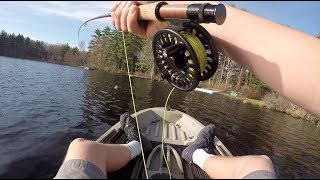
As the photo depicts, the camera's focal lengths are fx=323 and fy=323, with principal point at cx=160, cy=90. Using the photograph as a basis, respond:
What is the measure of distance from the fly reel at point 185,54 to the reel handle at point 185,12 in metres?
0.10

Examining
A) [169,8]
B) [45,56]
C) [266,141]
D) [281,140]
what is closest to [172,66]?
[169,8]

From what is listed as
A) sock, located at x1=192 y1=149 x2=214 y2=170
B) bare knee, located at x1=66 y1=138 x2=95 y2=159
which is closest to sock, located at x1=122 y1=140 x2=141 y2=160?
sock, located at x1=192 y1=149 x2=214 y2=170

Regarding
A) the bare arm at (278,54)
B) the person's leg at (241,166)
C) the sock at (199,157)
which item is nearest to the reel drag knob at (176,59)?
the bare arm at (278,54)

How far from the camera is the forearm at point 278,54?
172 cm

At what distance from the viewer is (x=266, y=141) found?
15.4 m

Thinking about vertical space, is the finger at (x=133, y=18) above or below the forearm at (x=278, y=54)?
above

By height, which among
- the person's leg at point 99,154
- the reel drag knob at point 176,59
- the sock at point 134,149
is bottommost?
the sock at point 134,149

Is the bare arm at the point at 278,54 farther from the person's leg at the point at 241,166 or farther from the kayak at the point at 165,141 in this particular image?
the kayak at the point at 165,141

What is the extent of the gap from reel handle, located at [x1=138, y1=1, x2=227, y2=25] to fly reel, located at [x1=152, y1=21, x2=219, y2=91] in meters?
0.10

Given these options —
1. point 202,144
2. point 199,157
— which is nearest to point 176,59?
point 199,157

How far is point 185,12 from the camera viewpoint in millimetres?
2205

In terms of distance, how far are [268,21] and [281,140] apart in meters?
16.0

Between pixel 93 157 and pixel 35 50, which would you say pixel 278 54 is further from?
pixel 35 50

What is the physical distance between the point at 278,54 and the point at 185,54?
0.80m
